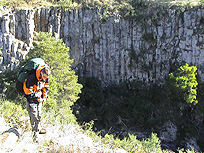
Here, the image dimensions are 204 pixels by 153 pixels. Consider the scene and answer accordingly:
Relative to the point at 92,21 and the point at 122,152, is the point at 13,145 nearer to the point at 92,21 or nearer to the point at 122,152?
the point at 122,152

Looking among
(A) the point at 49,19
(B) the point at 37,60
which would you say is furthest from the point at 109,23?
(B) the point at 37,60

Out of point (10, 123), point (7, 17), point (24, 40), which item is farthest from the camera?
point (24, 40)

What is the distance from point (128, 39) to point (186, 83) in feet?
21.5

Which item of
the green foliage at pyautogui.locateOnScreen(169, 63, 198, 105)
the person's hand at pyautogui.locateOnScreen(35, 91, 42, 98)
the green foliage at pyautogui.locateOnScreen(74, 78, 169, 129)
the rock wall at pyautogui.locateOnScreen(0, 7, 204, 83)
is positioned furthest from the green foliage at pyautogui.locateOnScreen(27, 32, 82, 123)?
the green foliage at pyautogui.locateOnScreen(169, 63, 198, 105)

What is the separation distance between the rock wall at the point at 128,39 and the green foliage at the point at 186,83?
7.12 feet

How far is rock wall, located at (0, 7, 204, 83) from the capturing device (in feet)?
51.1

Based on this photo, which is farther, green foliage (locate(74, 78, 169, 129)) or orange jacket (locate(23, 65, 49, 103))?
green foliage (locate(74, 78, 169, 129))

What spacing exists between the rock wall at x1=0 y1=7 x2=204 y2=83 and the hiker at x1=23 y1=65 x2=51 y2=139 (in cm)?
1313

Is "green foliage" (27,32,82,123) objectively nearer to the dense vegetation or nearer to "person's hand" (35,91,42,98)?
the dense vegetation

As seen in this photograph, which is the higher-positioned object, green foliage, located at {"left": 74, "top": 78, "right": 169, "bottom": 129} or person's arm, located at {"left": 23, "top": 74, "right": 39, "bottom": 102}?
person's arm, located at {"left": 23, "top": 74, "right": 39, "bottom": 102}

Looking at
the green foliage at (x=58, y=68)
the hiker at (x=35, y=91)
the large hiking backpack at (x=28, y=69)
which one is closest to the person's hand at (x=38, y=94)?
the hiker at (x=35, y=91)

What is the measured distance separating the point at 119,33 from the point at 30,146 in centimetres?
1490

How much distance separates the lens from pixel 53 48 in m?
9.12

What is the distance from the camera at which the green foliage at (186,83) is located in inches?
525
